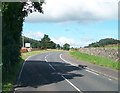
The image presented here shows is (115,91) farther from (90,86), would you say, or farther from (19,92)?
(19,92)

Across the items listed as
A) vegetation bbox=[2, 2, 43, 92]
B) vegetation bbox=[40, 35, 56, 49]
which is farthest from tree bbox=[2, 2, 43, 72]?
vegetation bbox=[40, 35, 56, 49]

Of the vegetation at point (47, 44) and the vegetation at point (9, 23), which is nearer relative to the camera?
the vegetation at point (9, 23)

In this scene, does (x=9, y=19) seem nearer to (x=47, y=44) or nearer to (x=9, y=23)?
(x=9, y=23)

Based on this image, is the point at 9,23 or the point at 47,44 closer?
the point at 9,23

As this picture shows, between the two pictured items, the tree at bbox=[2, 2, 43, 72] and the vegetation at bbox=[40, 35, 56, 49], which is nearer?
the tree at bbox=[2, 2, 43, 72]

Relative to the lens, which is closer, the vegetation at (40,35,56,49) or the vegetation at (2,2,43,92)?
the vegetation at (2,2,43,92)

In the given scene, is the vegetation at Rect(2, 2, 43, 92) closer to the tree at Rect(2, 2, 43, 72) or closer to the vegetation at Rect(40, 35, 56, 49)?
the tree at Rect(2, 2, 43, 72)

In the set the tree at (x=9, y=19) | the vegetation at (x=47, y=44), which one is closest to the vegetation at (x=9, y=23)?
the tree at (x=9, y=19)

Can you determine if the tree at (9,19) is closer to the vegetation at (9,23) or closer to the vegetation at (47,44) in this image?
the vegetation at (9,23)

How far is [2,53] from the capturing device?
94.1ft

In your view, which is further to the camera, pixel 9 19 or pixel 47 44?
pixel 47 44

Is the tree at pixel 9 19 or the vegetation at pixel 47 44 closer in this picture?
the tree at pixel 9 19

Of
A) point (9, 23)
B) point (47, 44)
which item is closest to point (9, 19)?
point (9, 23)

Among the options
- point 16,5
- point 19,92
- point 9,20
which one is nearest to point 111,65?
point 9,20
